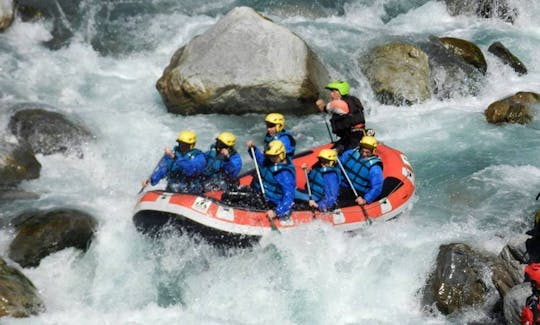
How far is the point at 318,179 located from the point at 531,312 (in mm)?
3023

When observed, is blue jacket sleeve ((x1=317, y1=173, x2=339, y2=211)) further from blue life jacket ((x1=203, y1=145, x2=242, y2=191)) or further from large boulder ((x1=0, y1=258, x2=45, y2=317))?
large boulder ((x1=0, y1=258, x2=45, y2=317))

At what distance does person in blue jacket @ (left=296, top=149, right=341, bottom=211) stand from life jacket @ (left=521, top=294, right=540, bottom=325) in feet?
8.96

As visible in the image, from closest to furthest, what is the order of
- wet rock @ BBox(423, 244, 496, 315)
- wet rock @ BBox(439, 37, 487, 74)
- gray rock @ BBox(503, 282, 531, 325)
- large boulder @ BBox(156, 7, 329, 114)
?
gray rock @ BBox(503, 282, 531, 325) < wet rock @ BBox(423, 244, 496, 315) < large boulder @ BBox(156, 7, 329, 114) < wet rock @ BBox(439, 37, 487, 74)

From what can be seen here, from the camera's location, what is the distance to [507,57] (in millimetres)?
13648

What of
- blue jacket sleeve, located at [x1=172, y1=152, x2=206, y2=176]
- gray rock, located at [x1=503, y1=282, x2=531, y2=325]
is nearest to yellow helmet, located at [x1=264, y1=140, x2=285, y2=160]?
blue jacket sleeve, located at [x1=172, y1=152, x2=206, y2=176]

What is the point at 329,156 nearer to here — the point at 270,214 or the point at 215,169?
the point at 270,214

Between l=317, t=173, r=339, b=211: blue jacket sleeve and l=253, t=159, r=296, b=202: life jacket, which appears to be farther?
l=317, t=173, r=339, b=211: blue jacket sleeve

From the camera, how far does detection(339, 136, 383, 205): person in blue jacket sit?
26.8 feet

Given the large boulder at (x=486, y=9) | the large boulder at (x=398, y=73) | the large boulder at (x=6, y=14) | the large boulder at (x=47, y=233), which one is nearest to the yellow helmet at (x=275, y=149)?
the large boulder at (x=47, y=233)

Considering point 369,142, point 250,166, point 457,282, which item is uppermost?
point 369,142

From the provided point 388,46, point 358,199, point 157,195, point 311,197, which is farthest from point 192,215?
point 388,46

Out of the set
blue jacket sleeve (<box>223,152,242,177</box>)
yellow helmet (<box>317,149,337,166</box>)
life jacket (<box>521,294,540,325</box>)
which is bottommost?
blue jacket sleeve (<box>223,152,242,177</box>)

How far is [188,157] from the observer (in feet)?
26.0

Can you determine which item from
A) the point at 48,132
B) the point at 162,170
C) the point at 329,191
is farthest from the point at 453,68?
the point at 48,132
